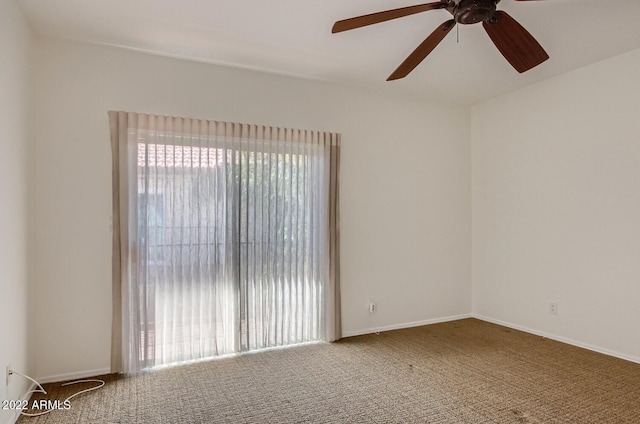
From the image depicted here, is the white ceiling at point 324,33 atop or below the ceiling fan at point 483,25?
atop

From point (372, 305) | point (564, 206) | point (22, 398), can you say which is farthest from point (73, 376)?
point (564, 206)

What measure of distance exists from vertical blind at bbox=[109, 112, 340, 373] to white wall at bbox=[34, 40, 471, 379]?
15 centimetres

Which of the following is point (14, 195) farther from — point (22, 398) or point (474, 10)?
point (474, 10)

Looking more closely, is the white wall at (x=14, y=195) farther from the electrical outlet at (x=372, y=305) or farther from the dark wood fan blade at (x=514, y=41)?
the electrical outlet at (x=372, y=305)

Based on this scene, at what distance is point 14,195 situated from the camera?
2377 millimetres

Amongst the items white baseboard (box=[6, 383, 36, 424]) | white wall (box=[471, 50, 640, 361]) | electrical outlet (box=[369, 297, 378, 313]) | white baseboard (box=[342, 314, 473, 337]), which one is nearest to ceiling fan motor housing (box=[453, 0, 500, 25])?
white wall (box=[471, 50, 640, 361])

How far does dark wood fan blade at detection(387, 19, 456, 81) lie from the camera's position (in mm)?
2158

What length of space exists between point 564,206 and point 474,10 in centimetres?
255

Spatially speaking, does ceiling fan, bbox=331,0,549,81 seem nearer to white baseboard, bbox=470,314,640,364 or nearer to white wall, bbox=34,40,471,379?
white wall, bbox=34,40,471,379

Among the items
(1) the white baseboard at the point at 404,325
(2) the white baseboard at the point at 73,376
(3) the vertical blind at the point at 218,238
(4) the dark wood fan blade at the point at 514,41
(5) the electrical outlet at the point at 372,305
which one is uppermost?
(4) the dark wood fan blade at the point at 514,41

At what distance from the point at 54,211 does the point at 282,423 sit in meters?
2.21

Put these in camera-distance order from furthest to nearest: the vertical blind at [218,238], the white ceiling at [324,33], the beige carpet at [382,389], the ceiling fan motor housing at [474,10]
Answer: the vertical blind at [218,238], the white ceiling at [324,33], the beige carpet at [382,389], the ceiling fan motor housing at [474,10]

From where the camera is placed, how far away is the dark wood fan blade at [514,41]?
2104 mm

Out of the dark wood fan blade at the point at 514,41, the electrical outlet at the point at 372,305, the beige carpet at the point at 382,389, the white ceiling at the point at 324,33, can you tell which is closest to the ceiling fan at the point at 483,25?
the dark wood fan blade at the point at 514,41
